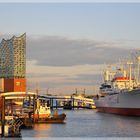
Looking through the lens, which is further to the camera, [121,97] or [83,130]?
[121,97]

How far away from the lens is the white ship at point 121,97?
103 meters

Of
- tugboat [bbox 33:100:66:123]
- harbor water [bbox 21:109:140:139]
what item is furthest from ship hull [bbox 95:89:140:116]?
tugboat [bbox 33:100:66:123]

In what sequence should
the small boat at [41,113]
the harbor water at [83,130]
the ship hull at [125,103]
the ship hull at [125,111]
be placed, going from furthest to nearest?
the ship hull at [125,111]
the ship hull at [125,103]
the small boat at [41,113]
the harbor water at [83,130]

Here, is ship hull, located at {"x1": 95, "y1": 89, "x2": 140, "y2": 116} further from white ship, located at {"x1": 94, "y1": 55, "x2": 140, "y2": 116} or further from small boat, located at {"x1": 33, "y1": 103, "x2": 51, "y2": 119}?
small boat, located at {"x1": 33, "y1": 103, "x2": 51, "y2": 119}

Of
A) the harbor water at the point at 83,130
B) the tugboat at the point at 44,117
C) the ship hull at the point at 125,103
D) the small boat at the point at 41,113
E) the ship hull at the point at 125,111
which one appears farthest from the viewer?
the ship hull at the point at 125,111

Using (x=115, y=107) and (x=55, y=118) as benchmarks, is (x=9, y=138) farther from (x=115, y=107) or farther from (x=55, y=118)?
(x=115, y=107)

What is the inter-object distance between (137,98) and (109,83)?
160 feet

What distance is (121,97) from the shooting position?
362ft

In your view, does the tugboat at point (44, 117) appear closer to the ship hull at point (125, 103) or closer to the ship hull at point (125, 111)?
the ship hull at point (125, 103)

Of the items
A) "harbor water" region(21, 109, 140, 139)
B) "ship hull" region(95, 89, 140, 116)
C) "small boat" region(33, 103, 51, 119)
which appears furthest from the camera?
"ship hull" region(95, 89, 140, 116)

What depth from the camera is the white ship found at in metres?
103

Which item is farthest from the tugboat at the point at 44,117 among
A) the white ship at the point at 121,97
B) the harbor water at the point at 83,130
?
the white ship at the point at 121,97

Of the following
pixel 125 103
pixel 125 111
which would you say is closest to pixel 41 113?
pixel 125 103

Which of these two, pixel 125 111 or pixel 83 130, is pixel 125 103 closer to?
pixel 125 111
